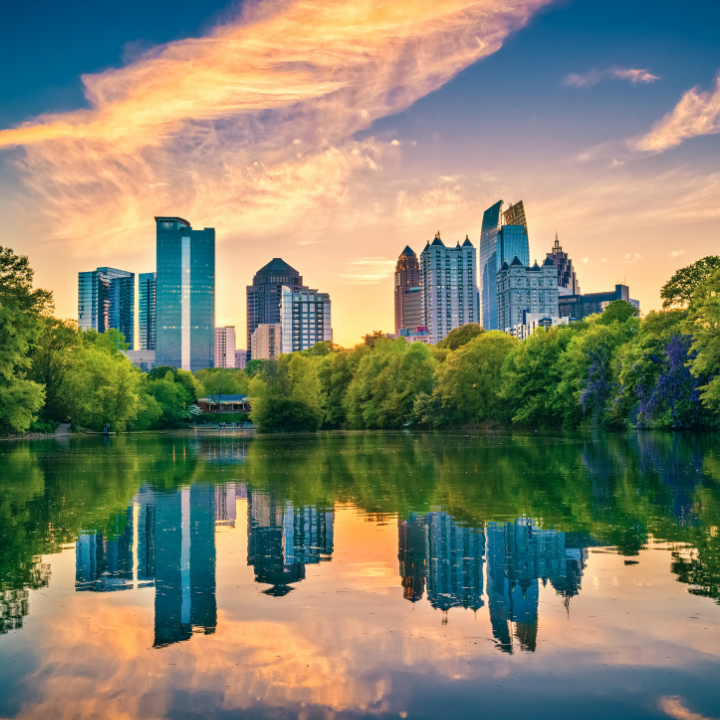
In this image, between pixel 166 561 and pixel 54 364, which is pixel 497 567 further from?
pixel 54 364

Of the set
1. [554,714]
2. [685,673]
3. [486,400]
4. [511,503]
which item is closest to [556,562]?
[685,673]

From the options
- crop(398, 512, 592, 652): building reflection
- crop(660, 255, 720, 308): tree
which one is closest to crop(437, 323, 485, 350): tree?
crop(660, 255, 720, 308): tree

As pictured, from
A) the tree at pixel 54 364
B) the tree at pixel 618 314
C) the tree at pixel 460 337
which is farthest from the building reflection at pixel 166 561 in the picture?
the tree at pixel 460 337

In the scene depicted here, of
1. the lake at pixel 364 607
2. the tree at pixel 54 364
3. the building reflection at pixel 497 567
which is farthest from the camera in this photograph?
the tree at pixel 54 364

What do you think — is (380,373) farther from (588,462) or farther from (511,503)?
(511,503)

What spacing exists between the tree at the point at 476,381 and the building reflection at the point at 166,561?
7435 centimetres

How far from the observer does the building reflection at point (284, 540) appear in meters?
12.1

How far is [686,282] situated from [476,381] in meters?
32.9

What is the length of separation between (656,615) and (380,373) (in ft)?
330

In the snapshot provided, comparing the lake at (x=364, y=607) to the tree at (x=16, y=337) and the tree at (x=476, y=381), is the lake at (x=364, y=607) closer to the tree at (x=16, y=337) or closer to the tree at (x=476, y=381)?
the tree at (x=16, y=337)

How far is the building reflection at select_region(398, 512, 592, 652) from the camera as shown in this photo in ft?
31.8

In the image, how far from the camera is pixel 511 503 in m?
19.9

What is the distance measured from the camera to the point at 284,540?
1518 cm

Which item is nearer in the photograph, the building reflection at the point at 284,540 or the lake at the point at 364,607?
the lake at the point at 364,607
